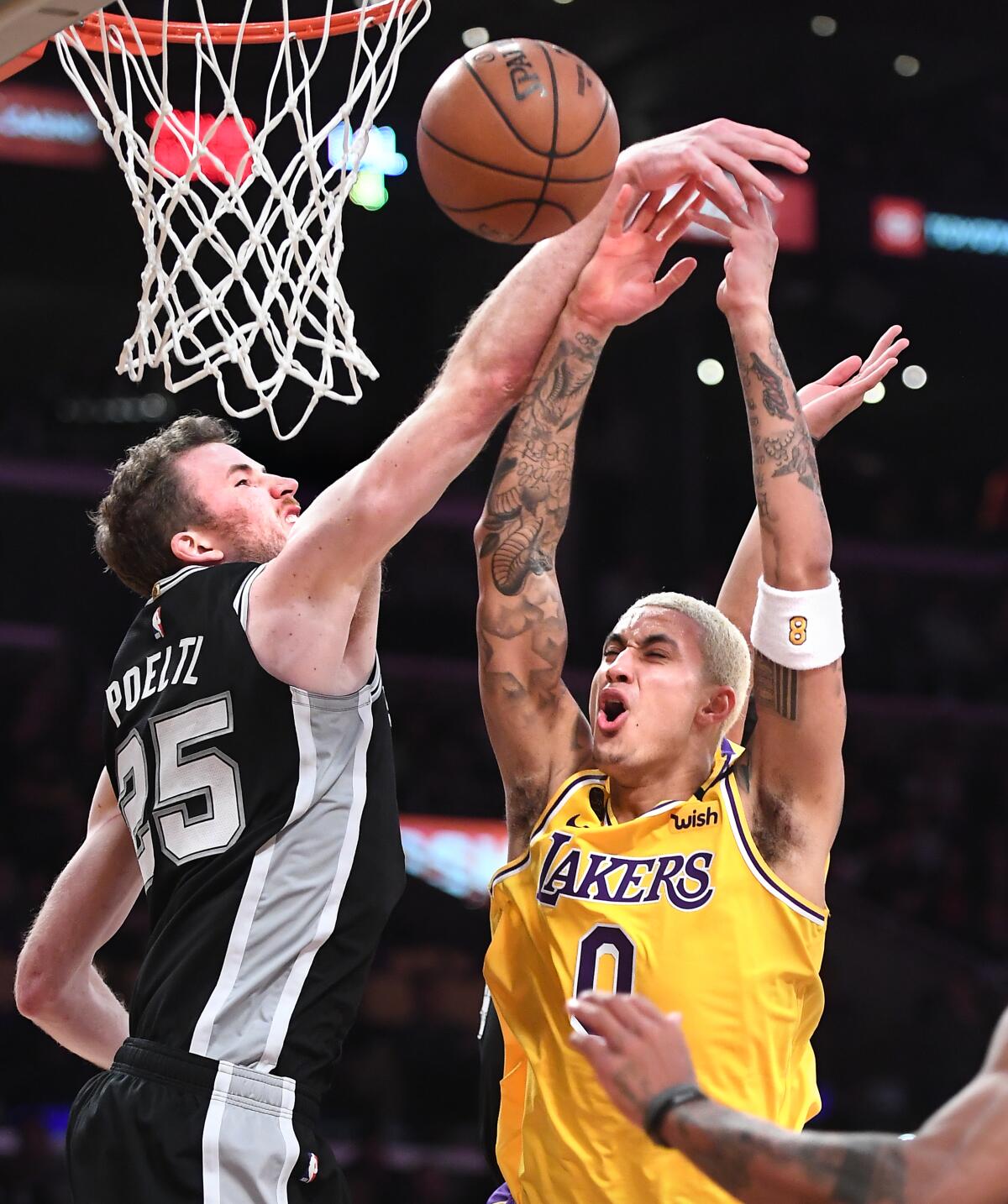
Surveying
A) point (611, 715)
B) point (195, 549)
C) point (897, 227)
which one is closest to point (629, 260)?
point (611, 715)

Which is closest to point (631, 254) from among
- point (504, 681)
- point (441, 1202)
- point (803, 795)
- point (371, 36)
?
point (504, 681)

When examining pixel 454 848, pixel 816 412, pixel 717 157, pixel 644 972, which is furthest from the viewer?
pixel 454 848

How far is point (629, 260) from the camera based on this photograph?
3.59 metres

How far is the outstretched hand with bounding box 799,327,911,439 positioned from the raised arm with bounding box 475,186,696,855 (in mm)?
521

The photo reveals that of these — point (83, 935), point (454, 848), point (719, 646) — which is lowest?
point (454, 848)

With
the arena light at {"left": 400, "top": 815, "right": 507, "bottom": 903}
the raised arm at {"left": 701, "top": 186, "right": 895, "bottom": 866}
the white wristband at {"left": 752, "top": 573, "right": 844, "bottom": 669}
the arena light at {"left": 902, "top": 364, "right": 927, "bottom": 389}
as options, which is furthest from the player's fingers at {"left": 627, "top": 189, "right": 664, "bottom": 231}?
the arena light at {"left": 902, "top": 364, "right": 927, "bottom": 389}

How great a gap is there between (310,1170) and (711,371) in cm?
1180

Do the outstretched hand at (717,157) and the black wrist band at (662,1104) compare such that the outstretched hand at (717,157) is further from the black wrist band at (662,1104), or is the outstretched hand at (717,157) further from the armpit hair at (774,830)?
the black wrist band at (662,1104)

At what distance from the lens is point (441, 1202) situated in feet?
30.6

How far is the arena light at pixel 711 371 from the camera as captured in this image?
14.2 meters

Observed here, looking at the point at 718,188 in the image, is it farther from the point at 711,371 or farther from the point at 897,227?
the point at 897,227

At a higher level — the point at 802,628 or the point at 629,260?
the point at 629,260

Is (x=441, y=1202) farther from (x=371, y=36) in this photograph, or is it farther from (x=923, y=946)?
(x=371, y=36)

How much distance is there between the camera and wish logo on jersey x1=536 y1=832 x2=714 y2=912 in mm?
3330
